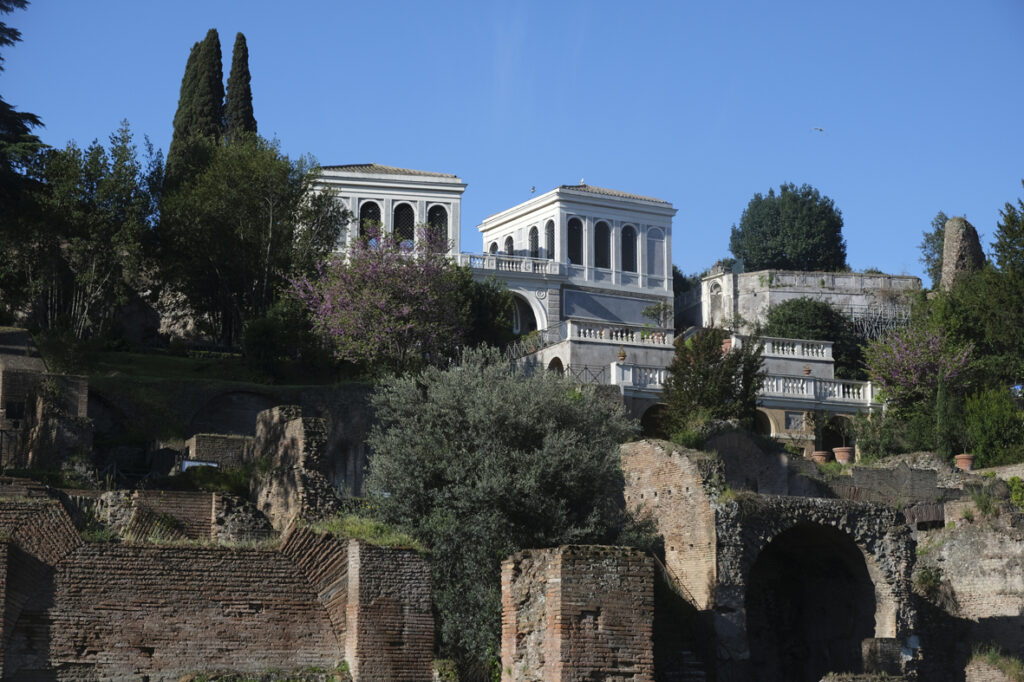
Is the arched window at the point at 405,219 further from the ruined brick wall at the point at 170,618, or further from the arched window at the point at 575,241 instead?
the ruined brick wall at the point at 170,618

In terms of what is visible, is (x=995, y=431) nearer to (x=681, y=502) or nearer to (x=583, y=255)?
(x=681, y=502)

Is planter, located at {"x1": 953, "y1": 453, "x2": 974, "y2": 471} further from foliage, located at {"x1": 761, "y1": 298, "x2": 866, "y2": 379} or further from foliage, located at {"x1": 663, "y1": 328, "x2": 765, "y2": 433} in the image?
foliage, located at {"x1": 761, "y1": 298, "x2": 866, "y2": 379}

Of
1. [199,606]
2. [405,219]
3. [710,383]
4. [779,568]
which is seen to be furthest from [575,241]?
[199,606]

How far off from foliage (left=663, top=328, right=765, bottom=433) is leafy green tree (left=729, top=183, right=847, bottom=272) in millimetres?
31106

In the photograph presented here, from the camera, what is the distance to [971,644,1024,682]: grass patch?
2509cm

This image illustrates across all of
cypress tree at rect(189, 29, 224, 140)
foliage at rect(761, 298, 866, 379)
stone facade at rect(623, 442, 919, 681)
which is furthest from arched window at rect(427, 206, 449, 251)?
stone facade at rect(623, 442, 919, 681)

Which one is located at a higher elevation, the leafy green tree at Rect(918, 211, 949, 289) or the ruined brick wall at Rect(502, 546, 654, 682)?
the leafy green tree at Rect(918, 211, 949, 289)

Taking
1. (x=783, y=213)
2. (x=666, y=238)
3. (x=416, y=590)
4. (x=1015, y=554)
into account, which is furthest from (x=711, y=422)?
(x=783, y=213)

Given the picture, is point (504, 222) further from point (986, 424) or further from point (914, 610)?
point (914, 610)

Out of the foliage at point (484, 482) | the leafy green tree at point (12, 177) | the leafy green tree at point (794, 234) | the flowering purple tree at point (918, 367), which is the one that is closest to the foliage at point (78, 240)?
the leafy green tree at point (12, 177)

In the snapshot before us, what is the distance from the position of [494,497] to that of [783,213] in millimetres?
49496

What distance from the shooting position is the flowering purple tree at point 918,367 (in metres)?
38.7

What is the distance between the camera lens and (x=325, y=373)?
38375 mm

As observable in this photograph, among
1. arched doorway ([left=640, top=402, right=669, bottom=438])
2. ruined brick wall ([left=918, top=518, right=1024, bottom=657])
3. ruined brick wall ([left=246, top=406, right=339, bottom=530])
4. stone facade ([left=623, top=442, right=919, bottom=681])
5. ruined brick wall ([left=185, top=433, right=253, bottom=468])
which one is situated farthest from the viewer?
arched doorway ([left=640, top=402, right=669, bottom=438])
